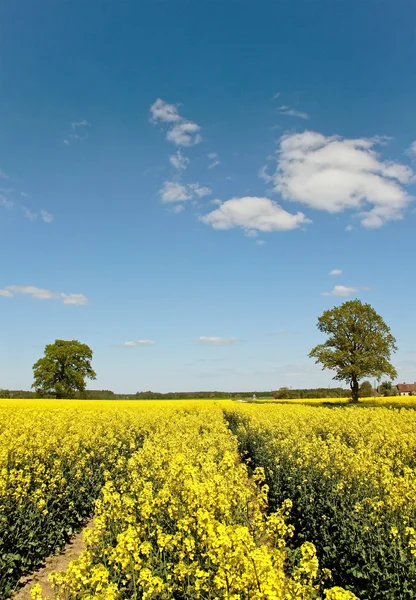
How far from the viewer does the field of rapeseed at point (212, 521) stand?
4430 mm

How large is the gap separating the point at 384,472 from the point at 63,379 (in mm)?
68060

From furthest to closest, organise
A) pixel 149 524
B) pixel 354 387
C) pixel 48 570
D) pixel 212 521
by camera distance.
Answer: pixel 354 387 → pixel 48 570 → pixel 149 524 → pixel 212 521

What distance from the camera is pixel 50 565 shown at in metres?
9.23

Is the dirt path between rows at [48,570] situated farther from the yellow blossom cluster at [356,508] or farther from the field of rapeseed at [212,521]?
the yellow blossom cluster at [356,508]

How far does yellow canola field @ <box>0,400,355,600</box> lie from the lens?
14.0ft

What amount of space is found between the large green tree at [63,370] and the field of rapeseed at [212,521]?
2280 inches

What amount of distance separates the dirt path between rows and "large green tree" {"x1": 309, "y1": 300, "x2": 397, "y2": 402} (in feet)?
139

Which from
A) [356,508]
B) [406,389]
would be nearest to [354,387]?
[356,508]

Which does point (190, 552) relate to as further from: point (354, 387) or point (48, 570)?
point (354, 387)

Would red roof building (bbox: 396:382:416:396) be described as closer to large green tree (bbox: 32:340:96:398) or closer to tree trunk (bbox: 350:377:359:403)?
tree trunk (bbox: 350:377:359:403)

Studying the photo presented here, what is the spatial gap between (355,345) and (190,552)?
159 feet

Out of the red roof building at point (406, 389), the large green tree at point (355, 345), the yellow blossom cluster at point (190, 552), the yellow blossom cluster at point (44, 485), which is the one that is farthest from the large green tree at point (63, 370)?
the red roof building at point (406, 389)

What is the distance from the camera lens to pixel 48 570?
352 inches

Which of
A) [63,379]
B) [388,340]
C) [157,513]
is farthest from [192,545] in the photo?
[63,379]
